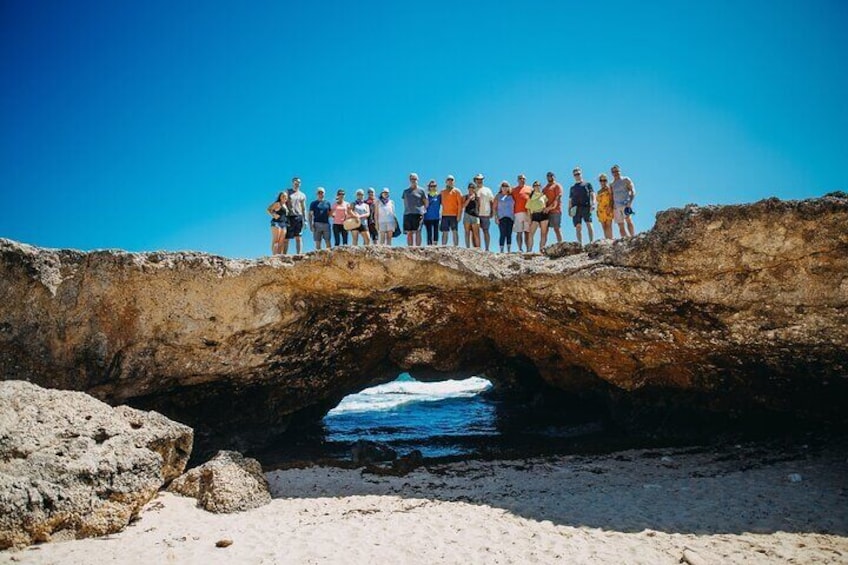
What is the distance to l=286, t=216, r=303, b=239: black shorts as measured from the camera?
43.6 ft

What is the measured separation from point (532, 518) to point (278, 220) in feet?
31.3

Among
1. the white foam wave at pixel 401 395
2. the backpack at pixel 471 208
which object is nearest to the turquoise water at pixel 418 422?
the white foam wave at pixel 401 395

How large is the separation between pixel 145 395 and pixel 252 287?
12.5 ft

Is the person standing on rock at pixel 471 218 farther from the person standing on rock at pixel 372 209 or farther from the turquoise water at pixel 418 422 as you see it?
the turquoise water at pixel 418 422

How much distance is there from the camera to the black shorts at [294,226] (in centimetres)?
1328

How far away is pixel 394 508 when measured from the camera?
8.51 metres

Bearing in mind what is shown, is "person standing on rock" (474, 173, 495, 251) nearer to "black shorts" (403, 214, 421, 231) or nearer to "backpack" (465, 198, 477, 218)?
"backpack" (465, 198, 477, 218)

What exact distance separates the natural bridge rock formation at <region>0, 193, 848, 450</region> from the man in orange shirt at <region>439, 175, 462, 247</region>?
7.92 ft

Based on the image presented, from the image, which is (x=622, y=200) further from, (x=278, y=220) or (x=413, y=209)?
(x=278, y=220)

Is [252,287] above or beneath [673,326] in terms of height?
above

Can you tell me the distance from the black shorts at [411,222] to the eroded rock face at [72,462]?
7.59 m

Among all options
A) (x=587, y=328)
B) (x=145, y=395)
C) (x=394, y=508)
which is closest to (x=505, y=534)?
(x=394, y=508)

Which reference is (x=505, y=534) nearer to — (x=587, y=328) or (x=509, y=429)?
(x=587, y=328)

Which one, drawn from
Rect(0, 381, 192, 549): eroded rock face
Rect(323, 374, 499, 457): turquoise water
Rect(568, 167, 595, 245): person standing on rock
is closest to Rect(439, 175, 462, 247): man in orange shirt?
Rect(568, 167, 595, 245): person standing on rock
